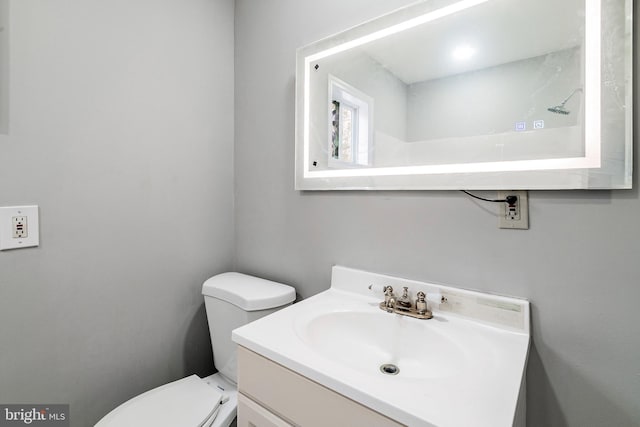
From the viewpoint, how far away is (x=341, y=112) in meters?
1.14

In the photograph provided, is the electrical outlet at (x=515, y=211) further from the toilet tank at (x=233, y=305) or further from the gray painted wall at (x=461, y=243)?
the toilet tank at (x=233, y=305)

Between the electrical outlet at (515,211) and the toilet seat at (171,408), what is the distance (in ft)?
3.70

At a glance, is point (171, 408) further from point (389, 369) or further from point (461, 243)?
point (461, 243)

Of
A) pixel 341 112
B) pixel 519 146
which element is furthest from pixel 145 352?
pixel 519 146

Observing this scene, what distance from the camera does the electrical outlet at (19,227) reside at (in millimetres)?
915

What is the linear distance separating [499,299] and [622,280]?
260 millimetres

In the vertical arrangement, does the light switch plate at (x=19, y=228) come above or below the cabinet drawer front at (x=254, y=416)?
above

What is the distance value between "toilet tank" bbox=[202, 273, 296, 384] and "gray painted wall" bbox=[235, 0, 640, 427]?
0.41 feet

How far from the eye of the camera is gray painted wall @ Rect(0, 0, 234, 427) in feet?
3.11

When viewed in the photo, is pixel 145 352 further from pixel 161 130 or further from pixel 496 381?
pixel 496 381

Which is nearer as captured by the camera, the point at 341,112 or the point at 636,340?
the point at 636,340

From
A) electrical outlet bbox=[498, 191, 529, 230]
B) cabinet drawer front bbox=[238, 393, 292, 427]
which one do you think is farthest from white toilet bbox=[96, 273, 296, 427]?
electrical outlet bbox=[498, 191, 529, 230]

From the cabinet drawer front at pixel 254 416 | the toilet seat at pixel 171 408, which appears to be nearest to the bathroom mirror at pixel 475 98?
→ the cabinet drawer front at pixel 254 416

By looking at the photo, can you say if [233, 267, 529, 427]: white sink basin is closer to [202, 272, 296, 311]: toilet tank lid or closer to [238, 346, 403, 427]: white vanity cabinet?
[238, 346, 403, 427]: white vanity cabinet
